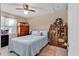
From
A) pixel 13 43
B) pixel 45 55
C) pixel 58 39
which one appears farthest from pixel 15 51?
pixel 58 39

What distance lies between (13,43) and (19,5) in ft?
1.99

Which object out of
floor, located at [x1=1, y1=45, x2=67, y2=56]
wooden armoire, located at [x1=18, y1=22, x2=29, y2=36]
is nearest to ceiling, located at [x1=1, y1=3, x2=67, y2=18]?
wooden armoire, located at [x1=18, y1=22, x2=29, y2=36]

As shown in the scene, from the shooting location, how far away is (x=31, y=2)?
1936mm

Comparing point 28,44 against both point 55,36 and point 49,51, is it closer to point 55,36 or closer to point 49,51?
point 49,51

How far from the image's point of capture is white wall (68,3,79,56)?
5.98 feet

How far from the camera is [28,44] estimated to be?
1.86m

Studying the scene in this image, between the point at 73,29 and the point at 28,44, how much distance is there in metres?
0.72

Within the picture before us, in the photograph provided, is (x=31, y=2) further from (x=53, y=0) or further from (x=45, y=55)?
(x=45, y=55)

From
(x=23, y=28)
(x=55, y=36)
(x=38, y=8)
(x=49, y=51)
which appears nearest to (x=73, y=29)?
(x=55, y=36)

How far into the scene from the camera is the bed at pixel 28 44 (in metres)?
1.87

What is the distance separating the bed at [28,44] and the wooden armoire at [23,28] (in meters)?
0.07

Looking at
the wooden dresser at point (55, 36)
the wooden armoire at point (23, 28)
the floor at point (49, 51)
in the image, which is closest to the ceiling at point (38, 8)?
the wooden armoire at point (23, 28)

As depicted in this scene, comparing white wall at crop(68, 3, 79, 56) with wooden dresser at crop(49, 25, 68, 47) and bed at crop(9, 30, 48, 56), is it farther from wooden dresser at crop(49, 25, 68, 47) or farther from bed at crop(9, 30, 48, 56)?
bed at crop(9, 30, 48, 56)

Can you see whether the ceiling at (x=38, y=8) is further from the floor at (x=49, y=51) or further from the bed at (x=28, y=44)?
the floor at (x=49, y=51)
